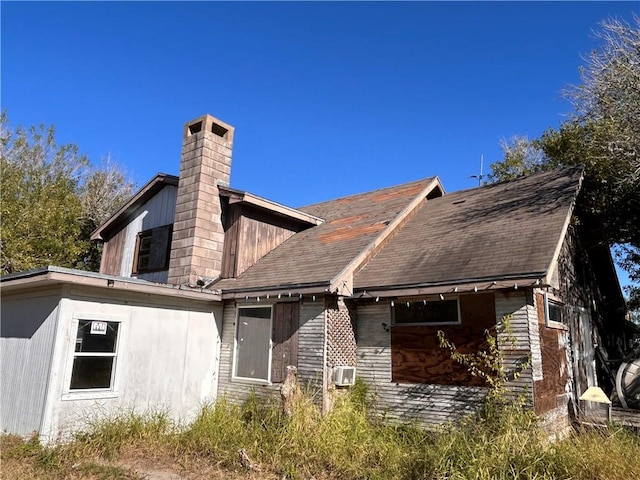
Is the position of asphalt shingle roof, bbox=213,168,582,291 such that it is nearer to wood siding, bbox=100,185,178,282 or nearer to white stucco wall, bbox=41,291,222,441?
white stucco wall, bbox=41,291,222,441

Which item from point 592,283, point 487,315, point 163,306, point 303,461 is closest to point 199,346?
point 163,306

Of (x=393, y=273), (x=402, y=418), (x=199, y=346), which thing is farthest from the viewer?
(x=199, y=346)

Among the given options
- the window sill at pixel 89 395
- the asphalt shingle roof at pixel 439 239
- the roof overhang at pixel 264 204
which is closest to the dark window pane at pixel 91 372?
the window sill at pixel 89 395

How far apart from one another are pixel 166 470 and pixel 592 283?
37.6 feet

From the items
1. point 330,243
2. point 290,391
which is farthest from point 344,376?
point 330,243

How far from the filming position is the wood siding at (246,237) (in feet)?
36.7

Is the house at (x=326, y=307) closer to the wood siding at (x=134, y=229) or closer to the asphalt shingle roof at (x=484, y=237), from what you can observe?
the asphalt shingle roof at (x=484, y=237)

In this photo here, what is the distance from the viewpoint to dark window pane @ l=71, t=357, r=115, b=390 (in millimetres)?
7641

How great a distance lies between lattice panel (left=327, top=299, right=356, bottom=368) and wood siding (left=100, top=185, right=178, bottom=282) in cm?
601

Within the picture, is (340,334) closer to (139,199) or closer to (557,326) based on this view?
(557,326)

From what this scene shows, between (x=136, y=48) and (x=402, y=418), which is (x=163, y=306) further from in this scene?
(x=136, y=48)

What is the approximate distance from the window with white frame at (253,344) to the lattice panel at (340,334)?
1507 mm

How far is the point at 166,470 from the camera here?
6387 millimetres

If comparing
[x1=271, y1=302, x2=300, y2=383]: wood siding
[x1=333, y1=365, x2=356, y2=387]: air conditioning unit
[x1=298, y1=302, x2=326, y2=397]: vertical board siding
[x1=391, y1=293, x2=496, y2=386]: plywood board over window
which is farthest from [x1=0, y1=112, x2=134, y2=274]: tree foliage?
[x1=391, y1=293, x2=496, y2=386]: plywood board over window
